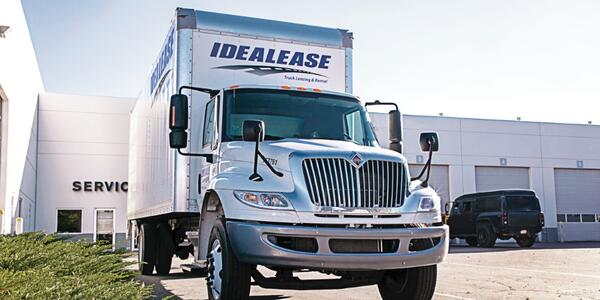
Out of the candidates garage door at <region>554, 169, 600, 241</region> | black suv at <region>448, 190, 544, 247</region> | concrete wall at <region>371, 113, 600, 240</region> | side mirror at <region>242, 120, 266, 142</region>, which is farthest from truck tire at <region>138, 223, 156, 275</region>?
garage door at <region>554, 169, 600, 241</region>

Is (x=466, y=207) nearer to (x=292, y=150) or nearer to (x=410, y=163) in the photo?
(x=410, y=163)

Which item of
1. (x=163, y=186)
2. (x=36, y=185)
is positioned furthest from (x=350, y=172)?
(x=36, y=185)

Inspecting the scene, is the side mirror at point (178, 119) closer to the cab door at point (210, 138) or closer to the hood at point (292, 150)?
the cab door at point (210, 138)

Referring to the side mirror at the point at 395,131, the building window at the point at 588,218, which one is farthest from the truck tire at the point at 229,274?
the building window at the point at 588,218

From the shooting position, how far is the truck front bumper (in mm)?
5887

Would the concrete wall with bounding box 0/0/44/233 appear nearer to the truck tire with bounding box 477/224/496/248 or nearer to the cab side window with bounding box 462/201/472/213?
the truck tire with bounding box 477/224/496/248

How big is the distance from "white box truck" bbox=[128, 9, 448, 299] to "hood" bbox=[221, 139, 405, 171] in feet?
0.06

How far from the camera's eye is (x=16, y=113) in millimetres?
22641

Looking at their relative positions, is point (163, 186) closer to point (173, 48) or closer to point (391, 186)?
point (173, 48)

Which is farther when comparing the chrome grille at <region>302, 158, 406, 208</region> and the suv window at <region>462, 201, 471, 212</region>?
the suv window at <region>462, 201, 471, 212</region>

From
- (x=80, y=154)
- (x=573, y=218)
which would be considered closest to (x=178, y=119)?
(x=80, y=154)

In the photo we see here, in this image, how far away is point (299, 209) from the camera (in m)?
6.07

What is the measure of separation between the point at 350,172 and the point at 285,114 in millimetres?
1624

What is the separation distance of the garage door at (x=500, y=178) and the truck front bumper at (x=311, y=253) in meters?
30.1
